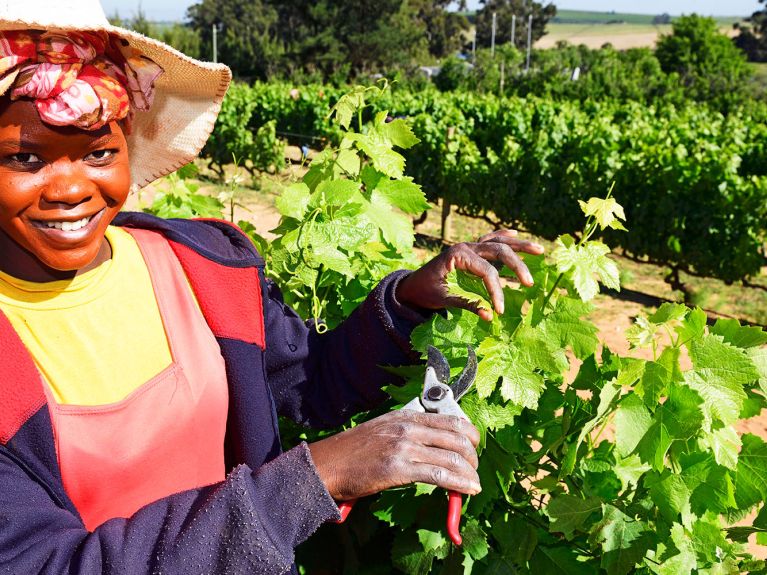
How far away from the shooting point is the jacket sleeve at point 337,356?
1.68m

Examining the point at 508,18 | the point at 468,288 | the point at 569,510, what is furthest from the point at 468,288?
the point at 508,18

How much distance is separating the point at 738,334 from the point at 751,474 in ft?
0.94

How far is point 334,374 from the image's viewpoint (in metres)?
1.78

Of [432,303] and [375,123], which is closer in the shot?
[432,303]

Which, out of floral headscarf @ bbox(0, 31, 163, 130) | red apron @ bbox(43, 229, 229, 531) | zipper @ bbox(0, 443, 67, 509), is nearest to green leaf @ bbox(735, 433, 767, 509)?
red apron @ bbox(43, 229, 229, 531)

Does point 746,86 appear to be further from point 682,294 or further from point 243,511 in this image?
point 243,511

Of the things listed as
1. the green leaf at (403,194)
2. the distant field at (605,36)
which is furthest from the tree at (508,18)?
the green leaf at (403,194)

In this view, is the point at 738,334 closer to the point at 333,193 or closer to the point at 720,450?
the point at 720,450

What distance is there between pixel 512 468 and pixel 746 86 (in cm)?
3853

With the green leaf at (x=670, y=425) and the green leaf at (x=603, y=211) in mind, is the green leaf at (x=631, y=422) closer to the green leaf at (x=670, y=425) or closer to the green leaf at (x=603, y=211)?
the green leaf at (x=670, y=425)

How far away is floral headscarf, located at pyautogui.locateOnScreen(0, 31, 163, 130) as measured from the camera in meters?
1.24

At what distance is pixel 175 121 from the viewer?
1790mm

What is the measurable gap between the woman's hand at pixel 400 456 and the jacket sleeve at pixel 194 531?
4 centimetres

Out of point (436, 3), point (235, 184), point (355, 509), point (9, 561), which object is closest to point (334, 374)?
point (355, 509)
